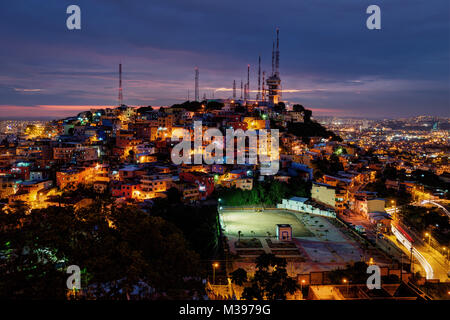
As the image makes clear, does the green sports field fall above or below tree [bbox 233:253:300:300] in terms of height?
below

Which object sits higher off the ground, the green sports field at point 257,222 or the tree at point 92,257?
the tree at point 92,257

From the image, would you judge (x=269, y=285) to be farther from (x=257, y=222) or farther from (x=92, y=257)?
(x=257, y=222)

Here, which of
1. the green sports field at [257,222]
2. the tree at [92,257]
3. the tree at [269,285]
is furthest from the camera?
the green sports field at [257,222]

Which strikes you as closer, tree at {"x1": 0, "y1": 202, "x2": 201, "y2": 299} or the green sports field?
tree at {"x1": 0, "y1": 202, "x2": 201, "y2": 299}

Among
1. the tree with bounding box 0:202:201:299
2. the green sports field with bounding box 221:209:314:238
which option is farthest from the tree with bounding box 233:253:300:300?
the green sports field with bounding box 221:209:314:238

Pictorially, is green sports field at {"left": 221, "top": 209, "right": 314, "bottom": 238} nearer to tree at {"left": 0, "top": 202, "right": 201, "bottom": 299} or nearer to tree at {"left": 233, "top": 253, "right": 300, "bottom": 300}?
tree at {"left": 233, "top": 253, "right": 300, "bottom": 300}

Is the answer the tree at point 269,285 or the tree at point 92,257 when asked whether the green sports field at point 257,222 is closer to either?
the tree at point 269,285

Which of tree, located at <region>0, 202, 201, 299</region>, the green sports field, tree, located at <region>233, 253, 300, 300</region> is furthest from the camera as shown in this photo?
the green sports field

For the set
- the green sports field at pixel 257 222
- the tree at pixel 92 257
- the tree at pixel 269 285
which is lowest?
the green sports field at pixel 257 222

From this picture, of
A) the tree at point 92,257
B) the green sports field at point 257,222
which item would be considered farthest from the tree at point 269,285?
the green sports field at point 257,222

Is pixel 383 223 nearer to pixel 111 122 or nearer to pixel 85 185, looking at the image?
pixel 85 185

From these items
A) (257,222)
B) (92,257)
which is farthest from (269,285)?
(257,222)

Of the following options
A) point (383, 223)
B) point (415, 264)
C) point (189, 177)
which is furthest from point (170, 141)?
point (415, 264)
